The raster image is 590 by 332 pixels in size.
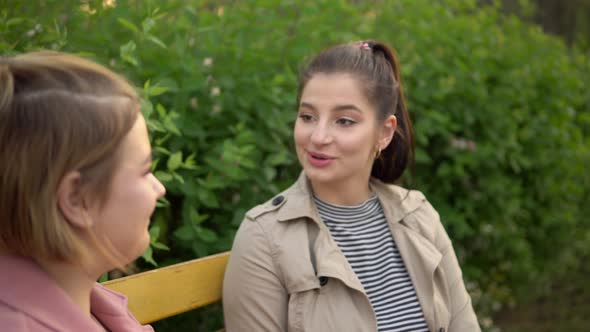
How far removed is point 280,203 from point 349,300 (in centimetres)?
39

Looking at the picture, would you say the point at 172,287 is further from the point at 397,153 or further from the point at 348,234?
the point at 397,153

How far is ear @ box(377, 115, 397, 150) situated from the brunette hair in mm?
25

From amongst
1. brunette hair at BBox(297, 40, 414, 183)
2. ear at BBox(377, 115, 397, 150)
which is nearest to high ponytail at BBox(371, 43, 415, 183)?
brunette hair at BBox(297, 40, 414, 183)

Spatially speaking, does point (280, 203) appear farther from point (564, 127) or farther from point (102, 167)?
point (564, 127)

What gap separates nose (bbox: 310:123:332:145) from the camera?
7.35 ft

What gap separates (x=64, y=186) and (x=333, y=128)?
1.22 meters

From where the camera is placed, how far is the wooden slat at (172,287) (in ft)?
6.27

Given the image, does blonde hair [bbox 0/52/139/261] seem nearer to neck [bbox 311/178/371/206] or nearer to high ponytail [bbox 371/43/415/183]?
neck [bbox 311/178/371/206]

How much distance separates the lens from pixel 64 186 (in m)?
1.19

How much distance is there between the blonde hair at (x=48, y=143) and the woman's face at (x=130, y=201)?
0.07ft

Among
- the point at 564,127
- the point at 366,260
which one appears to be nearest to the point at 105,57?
the point at 366,260

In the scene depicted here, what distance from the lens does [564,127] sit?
516cm

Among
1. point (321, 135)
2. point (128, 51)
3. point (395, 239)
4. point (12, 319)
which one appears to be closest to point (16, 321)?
point (12, 319)

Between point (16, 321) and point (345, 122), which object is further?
point (345, 122)
